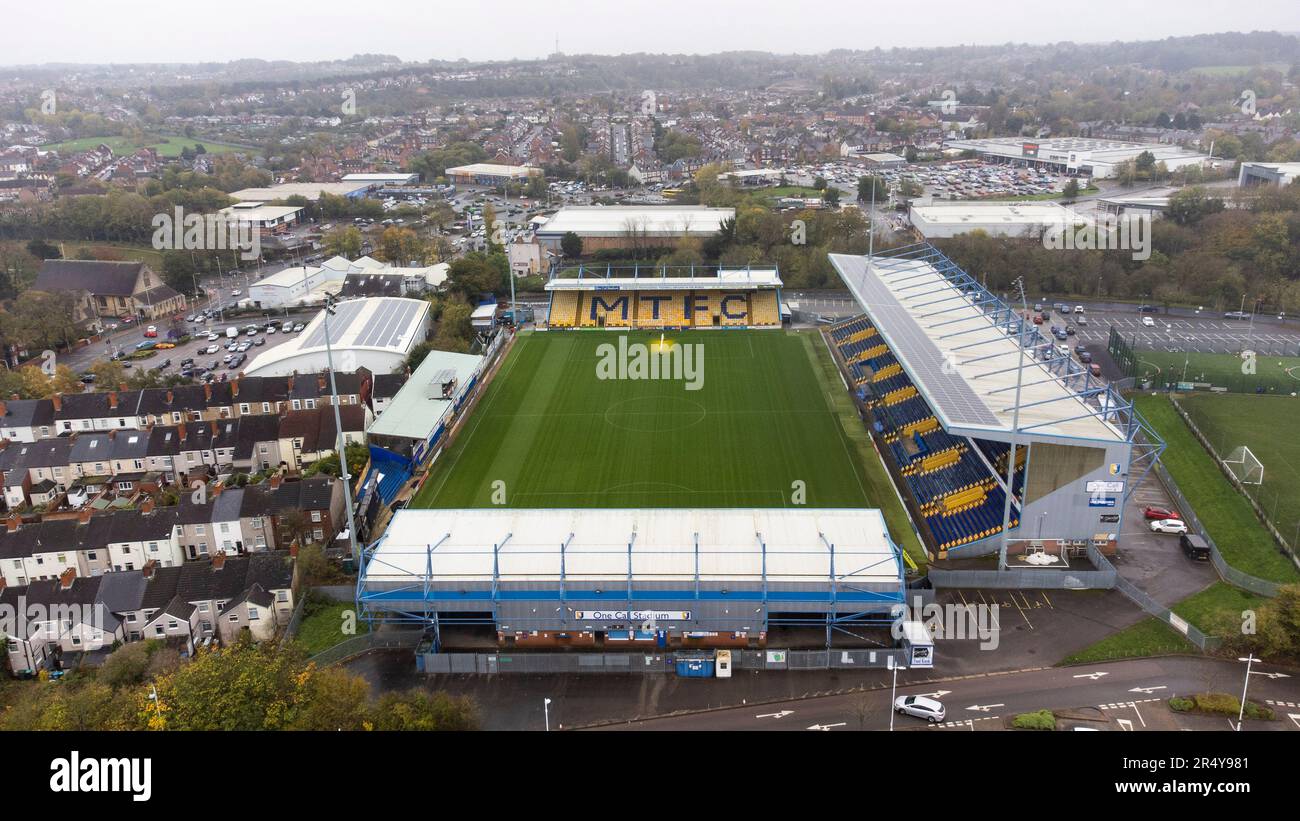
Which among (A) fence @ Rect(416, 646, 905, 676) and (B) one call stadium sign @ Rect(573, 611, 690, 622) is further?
(B) one call stadium sign @ Rect(573, 611, 690, 622)

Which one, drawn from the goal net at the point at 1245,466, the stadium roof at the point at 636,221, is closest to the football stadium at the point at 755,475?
the goal net at the point at 1245,466

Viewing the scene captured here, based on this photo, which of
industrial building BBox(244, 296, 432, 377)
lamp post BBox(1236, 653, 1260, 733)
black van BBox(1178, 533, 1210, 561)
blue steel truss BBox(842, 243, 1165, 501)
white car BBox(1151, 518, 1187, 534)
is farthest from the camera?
industrial building BBox(244, 296, 432, 377)

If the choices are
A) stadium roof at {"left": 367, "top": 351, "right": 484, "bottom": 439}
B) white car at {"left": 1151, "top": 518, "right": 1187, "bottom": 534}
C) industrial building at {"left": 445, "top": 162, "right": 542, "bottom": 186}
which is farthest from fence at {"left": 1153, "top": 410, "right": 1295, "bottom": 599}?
industrial building at {"left": 445, "top": 162, "right": 542, "bottom": 186}

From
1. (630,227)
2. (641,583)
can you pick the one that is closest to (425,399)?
(641,583)

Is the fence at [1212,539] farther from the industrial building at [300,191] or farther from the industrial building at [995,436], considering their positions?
the industrial building at [300,191]

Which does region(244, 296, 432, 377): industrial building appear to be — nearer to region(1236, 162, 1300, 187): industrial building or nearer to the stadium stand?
the stadium stand

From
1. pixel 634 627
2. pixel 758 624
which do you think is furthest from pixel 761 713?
pixel 634 627

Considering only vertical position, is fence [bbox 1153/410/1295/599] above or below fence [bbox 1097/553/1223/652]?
above
